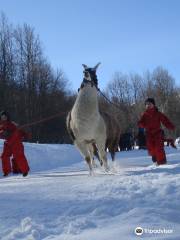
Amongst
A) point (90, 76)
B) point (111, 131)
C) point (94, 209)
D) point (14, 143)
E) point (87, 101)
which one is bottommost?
point (94, 209)

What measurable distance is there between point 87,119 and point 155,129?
1752 millimetres

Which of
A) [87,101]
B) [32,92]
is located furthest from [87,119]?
[32,92]

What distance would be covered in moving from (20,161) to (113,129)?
89.5 inches

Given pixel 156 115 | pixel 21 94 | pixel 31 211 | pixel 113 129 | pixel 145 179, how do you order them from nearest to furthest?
1. pixel 31 211
2. pixel 145 179
3. pixel 156 115
4. pixel 113 129
5. pixel 21 94

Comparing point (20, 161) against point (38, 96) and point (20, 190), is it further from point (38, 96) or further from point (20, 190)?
point (38, 96)

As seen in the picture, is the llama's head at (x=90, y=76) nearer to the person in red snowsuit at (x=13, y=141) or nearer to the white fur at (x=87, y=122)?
the white fur at (x=87, y=122)

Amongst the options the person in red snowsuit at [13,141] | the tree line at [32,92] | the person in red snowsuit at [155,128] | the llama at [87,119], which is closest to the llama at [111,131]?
the llama at [87,119]

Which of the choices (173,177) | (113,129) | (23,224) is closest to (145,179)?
(173,177)

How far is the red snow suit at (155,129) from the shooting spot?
36.1 feet

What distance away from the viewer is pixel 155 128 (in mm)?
11062

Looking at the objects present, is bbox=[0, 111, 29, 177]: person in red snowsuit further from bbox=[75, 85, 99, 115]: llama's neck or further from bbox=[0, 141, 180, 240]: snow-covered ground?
bbox=[0, 141, 180, 240]: snow-covered ground

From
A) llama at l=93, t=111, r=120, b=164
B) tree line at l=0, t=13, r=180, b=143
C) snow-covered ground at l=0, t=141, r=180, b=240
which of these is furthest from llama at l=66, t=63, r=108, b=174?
tree line at l=0, t=13, r=180, b=143

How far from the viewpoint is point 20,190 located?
289 inches

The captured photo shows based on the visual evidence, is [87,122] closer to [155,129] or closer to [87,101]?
[87,101]
